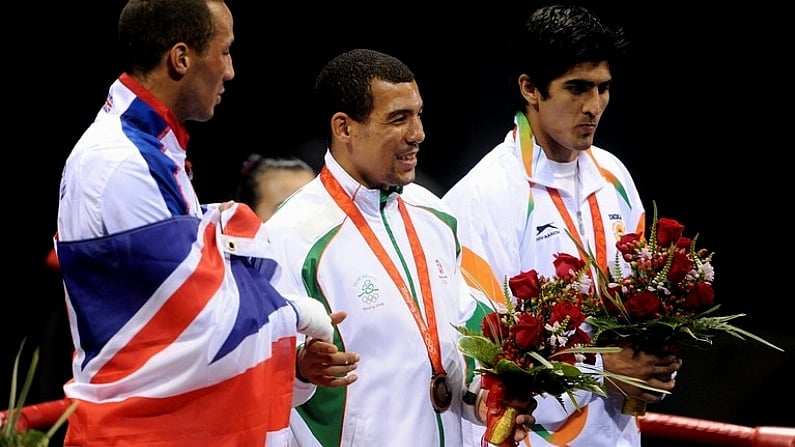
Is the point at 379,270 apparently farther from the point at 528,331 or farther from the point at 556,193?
the point at 556,193

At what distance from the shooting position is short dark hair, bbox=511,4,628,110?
337cm

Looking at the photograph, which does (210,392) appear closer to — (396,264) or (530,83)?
(396,264)

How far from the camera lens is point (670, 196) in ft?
17.7

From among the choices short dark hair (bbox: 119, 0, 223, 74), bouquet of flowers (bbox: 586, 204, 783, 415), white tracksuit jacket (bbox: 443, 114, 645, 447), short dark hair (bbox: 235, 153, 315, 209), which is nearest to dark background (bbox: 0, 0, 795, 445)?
short dark hair (bbox: 235, 153, 315, 209)

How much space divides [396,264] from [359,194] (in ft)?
0.66

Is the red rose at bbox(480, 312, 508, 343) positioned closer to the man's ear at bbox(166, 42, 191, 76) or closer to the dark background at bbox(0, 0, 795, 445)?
the man's ear at bbox(166, 42, 191, 76)

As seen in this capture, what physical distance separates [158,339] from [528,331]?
2.81 feet

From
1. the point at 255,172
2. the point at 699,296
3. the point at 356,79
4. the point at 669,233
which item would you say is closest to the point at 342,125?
the point at 356,79

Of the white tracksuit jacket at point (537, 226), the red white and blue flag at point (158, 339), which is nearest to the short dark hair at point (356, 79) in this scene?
the white tracksuit jacket at point (537, 226)

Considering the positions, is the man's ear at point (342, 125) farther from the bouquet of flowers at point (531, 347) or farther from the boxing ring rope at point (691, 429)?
the boxing ring rope at point (691, 429)

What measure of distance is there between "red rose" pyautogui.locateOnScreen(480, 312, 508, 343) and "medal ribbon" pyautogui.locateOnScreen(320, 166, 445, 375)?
13 cm

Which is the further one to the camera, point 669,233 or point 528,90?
point 528,90

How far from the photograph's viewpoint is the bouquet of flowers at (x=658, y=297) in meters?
2.95

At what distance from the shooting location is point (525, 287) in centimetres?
281
